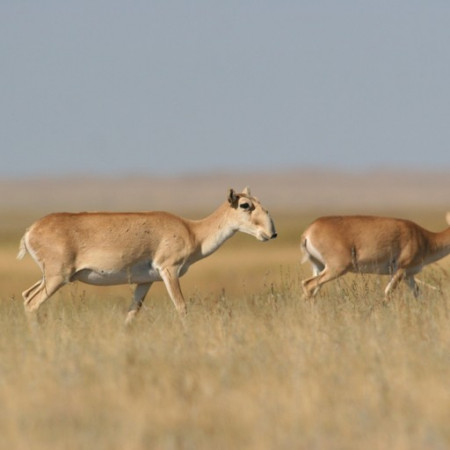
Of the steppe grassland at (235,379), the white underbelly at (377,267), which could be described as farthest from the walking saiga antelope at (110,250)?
the white underbelly at (377,267)

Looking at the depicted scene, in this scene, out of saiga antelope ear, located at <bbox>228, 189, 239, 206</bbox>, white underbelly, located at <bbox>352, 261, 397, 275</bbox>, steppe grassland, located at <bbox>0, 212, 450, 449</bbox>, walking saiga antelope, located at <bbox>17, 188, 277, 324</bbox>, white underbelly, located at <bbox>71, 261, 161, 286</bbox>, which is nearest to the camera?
steppe grassland, located at <bbox>0, 212, 450, 449</bbox>

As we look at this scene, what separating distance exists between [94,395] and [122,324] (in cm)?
333

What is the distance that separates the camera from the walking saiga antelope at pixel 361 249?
603 inches

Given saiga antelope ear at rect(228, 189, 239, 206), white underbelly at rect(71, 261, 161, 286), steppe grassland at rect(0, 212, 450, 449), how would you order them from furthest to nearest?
saiga antelope ear at rect(228, 189, 239, 206)
white underbelly at rect(71, 261, 161, 286)
steppe grassland at rect(0, 212, 450, 449)

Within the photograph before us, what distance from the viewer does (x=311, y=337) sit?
9602mm

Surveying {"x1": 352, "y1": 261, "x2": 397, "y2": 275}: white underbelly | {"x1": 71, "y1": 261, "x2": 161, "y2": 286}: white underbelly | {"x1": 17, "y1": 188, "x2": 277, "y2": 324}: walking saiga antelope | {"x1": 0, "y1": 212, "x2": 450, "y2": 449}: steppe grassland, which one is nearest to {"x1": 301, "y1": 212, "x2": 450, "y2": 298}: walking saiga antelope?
{"x1": 352, "y1": 261, "x2": 397, "y2": 275}: white underbelly

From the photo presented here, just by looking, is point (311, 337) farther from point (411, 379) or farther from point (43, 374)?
point (43, 374)

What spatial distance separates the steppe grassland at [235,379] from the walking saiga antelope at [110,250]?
65.5 inches

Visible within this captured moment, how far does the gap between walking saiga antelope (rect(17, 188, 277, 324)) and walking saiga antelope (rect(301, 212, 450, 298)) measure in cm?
170

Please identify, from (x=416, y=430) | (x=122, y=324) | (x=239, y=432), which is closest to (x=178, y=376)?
(x=239, y=432)

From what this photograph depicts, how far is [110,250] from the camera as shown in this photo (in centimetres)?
1387

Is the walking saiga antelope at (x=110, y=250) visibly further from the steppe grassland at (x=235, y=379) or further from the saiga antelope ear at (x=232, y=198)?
the steppe grassland at (x=235, y=379)

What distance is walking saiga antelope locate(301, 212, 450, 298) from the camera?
50.2ft

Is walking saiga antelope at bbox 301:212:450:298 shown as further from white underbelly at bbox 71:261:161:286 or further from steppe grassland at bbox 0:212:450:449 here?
steppe grassland at bbox 0:212:450:449
